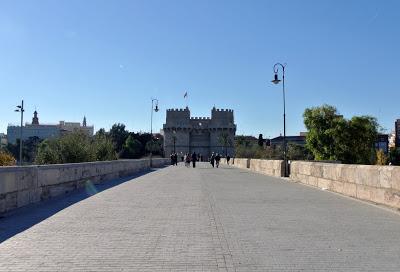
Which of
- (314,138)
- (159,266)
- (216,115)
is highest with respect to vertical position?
(216,115)

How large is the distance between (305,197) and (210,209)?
15.2ft

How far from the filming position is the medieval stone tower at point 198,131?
153 meters

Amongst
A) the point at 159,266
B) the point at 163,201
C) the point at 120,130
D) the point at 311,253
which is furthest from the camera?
the point at 120,130

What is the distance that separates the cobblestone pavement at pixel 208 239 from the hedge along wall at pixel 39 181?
632 mm

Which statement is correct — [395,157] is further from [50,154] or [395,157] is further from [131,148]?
[50,154]

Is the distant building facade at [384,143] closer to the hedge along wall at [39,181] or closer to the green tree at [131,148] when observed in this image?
the green tree at [131,148]

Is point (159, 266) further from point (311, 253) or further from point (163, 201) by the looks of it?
point (163, 201)

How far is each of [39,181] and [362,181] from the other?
28.9ft

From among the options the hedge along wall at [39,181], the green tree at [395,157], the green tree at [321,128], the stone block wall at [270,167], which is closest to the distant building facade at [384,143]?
the green tree at [395,157]

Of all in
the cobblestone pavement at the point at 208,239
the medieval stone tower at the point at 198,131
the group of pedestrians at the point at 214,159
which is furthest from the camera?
the medieval stone tower at the point at 198,131

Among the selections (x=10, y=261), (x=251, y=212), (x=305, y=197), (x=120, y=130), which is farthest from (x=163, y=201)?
(x=120, y=130)

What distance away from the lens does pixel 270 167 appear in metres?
35.7

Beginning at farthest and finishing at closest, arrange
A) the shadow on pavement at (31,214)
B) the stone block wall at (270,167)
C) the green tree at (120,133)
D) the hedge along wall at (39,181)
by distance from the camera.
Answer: the green tree at (120,133), the stone block wall at (270,167), the hedge along wall at (39,181), the shadow on pavement at (31,214)

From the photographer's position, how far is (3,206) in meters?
10.7
